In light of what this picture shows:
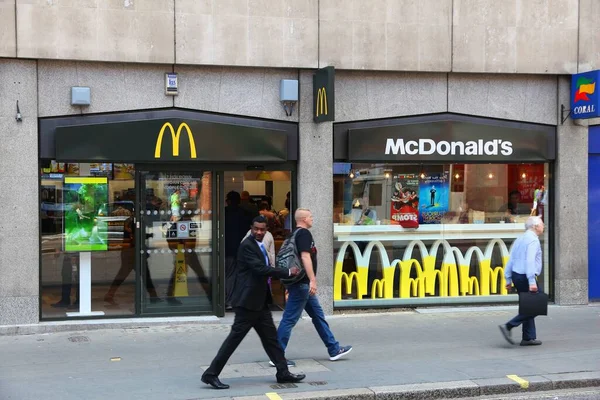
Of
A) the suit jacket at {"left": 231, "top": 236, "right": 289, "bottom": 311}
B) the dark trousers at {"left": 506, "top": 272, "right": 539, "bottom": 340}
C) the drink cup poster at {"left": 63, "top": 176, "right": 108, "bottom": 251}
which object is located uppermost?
the drink cup poster at {"left": 63, "top": 176, "right": 108, "bottom": 251}

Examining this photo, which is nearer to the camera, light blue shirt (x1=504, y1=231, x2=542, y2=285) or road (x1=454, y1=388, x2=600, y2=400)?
road (x1=454, y1=388, x2=600, y2=400)

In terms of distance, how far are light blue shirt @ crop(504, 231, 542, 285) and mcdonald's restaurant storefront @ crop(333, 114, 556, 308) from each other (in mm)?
3040

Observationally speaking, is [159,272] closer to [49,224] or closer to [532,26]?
[49,224]

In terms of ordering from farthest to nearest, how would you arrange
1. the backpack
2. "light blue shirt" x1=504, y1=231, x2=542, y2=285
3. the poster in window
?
the poster in window → "light blue shirt" x1=504, y1=231, x2=542, y2=285 → the backpack

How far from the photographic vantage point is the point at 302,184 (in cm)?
1194

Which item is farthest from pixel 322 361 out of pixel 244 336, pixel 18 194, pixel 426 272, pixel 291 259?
pixel 18 194

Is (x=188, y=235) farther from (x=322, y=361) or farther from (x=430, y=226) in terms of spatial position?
(x=430, y=226)

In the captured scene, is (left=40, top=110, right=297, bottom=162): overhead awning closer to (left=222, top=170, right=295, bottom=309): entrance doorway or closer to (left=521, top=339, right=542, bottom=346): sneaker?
(left=222, top=170, right=295, bottom=309): entrance doorway

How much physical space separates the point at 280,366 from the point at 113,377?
180 cm

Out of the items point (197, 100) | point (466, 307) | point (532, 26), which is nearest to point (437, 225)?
point (466, 307)

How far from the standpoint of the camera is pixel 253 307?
7871mm

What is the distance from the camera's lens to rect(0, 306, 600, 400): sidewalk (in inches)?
311

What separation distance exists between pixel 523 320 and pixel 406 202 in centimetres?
353

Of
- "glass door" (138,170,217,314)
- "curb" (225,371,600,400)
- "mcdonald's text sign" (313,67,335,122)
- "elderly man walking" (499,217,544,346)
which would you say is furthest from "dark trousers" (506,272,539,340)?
"glass door" (138,170,217,314)
